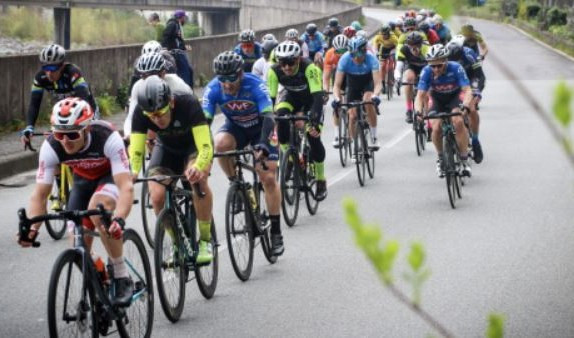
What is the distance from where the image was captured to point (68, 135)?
731 cm

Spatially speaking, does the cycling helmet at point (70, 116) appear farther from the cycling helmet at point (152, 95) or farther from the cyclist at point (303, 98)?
the cyclist at point (303, 98)

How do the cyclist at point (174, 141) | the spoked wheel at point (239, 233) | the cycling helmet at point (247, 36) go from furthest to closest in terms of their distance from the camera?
the cycling helmet at point (247, 36) → the spoked wheel at point (239, 233) → the cyclist at point (174, 141)

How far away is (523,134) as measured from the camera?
22203 millimetres

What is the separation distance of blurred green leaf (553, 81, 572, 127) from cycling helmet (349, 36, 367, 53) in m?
14.6

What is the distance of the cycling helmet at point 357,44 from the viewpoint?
54.0 feet

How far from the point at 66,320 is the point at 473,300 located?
3.56 meters

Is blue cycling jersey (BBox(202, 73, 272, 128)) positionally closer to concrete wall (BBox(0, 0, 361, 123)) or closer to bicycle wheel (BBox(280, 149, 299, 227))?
bicycle wheel (BBox(280, 149, 299, 227))

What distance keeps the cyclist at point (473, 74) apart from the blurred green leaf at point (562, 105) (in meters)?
14.6

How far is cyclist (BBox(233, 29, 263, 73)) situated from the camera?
19.1m

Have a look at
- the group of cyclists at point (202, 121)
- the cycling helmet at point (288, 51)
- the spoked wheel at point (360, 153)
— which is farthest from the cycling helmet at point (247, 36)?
the cycling helmet at point (288, 51)

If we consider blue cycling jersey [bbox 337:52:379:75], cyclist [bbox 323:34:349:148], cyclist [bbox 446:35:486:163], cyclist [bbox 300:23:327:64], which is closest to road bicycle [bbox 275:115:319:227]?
cyclist [bbox 323:34:349:148]

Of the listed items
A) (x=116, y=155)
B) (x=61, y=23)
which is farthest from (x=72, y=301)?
(x=61, y=23)

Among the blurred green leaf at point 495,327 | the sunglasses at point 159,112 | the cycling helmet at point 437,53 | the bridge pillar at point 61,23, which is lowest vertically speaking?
the blurred green leaf at point 495,327

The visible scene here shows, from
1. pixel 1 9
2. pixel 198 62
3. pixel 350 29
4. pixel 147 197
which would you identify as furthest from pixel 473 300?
pixel 1 9
